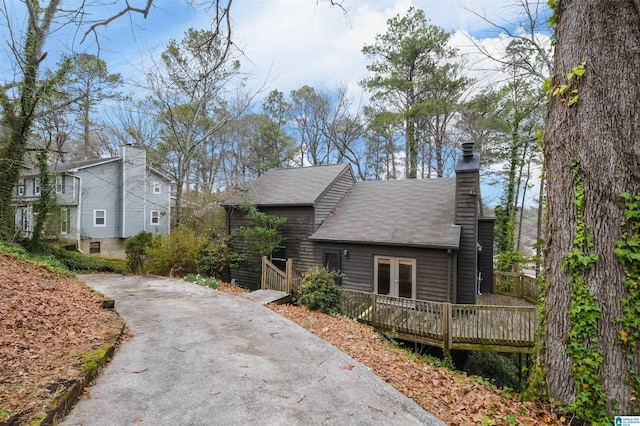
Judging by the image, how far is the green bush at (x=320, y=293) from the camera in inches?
306

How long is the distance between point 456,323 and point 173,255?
10.6 meters

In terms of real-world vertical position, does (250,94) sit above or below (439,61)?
below

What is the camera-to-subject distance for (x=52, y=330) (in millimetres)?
4336

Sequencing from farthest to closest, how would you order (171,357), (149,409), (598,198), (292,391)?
(171,357), (292,391), (598,198), (149,409)

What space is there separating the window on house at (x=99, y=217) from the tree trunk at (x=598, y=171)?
24023 mm

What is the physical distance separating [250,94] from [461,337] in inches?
590

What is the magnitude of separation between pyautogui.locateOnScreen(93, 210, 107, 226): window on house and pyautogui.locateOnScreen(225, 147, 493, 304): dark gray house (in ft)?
40.0

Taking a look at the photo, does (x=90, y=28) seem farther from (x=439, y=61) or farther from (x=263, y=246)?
(x=439, y=61)

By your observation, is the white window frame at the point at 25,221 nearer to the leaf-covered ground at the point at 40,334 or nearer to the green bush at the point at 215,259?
the green bush at the point at 215,259

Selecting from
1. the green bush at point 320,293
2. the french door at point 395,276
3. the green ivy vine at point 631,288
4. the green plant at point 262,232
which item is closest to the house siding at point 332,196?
the green plant at point 262,232

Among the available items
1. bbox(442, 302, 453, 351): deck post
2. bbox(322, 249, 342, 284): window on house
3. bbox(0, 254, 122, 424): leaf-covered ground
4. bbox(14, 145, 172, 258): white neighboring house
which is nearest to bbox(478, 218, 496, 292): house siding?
bbox(442, 302, 453, 351): deck post

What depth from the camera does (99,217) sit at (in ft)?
66.3

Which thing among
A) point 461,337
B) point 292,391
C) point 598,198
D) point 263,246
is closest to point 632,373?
point 598,198

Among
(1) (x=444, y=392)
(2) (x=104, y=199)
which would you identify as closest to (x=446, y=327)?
(1) (x=444, y=392)
